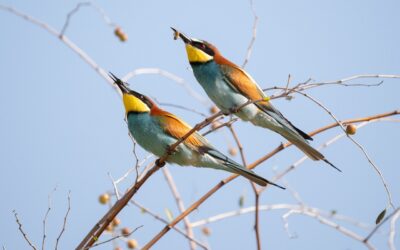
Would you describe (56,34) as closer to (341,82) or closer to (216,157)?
(216,157)

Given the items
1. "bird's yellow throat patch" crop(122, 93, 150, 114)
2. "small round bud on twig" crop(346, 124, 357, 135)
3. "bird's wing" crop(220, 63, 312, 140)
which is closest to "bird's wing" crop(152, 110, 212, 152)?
"bird's yellow throat patch" crop(122, 93, 150, 114)

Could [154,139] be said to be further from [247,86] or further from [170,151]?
[247,86]

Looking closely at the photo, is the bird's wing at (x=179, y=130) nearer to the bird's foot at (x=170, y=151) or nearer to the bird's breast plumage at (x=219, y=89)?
the bird's foot at (x=170, y=151)

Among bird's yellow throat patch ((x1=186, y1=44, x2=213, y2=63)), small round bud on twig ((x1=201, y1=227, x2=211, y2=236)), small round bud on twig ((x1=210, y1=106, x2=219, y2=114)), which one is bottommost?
small round bud on twig ((x1=201, y1=227, x2=211, y2=236))

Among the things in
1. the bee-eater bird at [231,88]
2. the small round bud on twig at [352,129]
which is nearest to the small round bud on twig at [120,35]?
the bee-eater bird at [231,88]

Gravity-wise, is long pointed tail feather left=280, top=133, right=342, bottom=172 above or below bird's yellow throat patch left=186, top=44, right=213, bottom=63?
below

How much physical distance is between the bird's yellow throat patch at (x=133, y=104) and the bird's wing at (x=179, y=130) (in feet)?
0.33

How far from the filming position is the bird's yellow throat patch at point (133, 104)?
4.48 meters

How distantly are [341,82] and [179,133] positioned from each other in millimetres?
1404

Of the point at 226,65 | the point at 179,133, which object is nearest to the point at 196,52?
the point at 226,65

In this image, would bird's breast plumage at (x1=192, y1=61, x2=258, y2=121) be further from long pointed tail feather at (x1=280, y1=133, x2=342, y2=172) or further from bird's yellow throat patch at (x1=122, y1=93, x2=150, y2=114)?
bird's yellow throat patch at (x1=122, y1=93, x2=150, y2=114)

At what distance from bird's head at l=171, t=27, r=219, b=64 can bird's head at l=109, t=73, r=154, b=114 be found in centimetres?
67

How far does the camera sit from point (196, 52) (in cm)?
499

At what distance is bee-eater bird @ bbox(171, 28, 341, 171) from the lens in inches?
183
